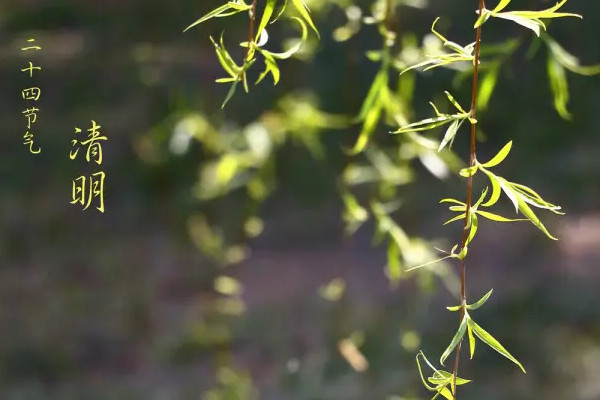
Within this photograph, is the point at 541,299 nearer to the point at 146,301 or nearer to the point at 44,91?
the point at 146,301

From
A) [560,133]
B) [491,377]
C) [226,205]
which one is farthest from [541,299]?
[226,205]

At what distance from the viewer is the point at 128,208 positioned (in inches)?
84.4

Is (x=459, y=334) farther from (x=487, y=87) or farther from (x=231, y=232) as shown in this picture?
(x=231, y=232)


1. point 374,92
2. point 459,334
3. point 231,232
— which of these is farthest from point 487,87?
point 231,232

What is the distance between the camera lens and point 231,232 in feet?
7.15

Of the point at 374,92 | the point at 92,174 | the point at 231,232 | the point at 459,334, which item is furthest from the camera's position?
the point at 231,232

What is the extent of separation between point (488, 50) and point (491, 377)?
4.04ft

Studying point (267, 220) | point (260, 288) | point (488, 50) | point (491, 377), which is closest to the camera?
point (488, 50)

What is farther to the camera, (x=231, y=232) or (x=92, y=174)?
(x=231, y=232)

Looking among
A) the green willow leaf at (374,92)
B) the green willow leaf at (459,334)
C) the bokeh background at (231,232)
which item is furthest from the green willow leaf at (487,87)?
the bokeh background at (231,232)

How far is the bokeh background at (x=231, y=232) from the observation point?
72.7 inches

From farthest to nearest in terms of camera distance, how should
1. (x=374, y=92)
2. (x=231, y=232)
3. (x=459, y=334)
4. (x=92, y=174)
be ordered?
(x=231, y=232) < (x=92, y=174) < (x=374, y=92) < (x=459, y=334)

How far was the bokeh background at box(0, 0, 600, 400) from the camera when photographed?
6.06ft

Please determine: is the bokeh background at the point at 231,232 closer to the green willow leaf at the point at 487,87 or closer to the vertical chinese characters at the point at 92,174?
the vertical chinese characters at the point at 92,174
